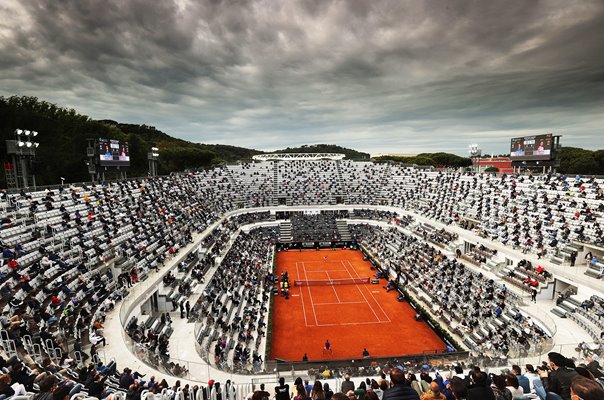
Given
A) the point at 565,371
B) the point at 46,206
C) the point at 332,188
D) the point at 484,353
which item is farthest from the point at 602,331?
the point at 332,188

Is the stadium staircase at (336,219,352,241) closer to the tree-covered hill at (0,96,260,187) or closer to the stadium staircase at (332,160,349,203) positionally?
the stadium staircase at (332,160,349,203)

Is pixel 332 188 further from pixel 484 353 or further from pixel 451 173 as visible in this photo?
pixel 484 353

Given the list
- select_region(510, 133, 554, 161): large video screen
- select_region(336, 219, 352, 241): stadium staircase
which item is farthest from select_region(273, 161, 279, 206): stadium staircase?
select_region(510, 133, 554, 161): large video screen

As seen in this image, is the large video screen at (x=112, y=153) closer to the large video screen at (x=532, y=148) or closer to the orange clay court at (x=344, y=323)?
the orange clay court at (x=344, y=323)

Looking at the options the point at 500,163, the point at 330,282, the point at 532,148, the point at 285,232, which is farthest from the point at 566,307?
the point at 500,163

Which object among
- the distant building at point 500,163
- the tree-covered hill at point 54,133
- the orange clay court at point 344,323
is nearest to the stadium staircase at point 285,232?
the orange clay court at point 344,323

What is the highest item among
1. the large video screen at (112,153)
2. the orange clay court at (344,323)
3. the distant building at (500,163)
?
the large video screen at (112,153)
